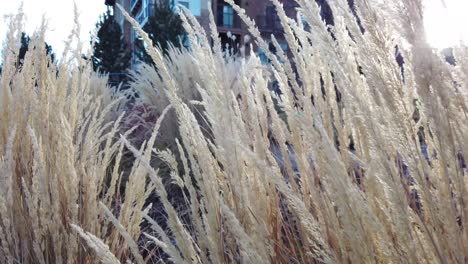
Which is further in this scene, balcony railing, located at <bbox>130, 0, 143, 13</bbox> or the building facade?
balcony railing, located at <bbox>130, 0, 143, 13</bbox>

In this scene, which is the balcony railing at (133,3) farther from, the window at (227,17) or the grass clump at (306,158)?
the grass clump at (306,158)

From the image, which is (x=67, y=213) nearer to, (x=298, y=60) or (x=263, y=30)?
(x=298, y=60)

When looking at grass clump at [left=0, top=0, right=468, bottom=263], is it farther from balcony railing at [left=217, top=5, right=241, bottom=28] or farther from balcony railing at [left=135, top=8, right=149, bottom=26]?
balcony railing at [left=135, top=8, right=149, bottom=26]

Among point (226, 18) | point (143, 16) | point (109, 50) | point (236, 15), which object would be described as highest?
point (143, 16)

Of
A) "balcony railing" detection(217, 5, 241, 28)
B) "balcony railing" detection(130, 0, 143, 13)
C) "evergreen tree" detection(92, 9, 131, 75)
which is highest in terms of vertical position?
"balcony railing" detection(130, 0, 143, 13)

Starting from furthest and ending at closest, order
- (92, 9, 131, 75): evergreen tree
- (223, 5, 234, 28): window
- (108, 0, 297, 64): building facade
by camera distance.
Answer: (223, 5, 234, 28): window, (108, 0, 297, 64): building facade, (92, 9, 131, 75): evergreen tree

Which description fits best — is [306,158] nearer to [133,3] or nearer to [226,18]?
[226,18]

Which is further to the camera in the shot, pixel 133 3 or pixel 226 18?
pixel 133 3

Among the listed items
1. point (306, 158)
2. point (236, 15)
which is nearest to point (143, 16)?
point (236, 15)

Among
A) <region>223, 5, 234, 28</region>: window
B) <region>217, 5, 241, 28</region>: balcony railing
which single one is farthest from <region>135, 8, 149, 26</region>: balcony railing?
<region>223, 5, 234, 28</region>: window

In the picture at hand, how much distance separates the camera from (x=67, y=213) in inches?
68.2

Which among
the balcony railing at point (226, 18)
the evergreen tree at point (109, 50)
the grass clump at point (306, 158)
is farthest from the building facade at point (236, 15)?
the grass clump at point (306, 158)

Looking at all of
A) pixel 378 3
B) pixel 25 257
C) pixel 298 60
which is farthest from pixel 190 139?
pixel 25 257

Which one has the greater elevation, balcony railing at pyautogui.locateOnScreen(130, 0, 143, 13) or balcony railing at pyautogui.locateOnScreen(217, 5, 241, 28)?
balcony railing at pyautogui.locateOnScreen(130, 0, 143, 13)
